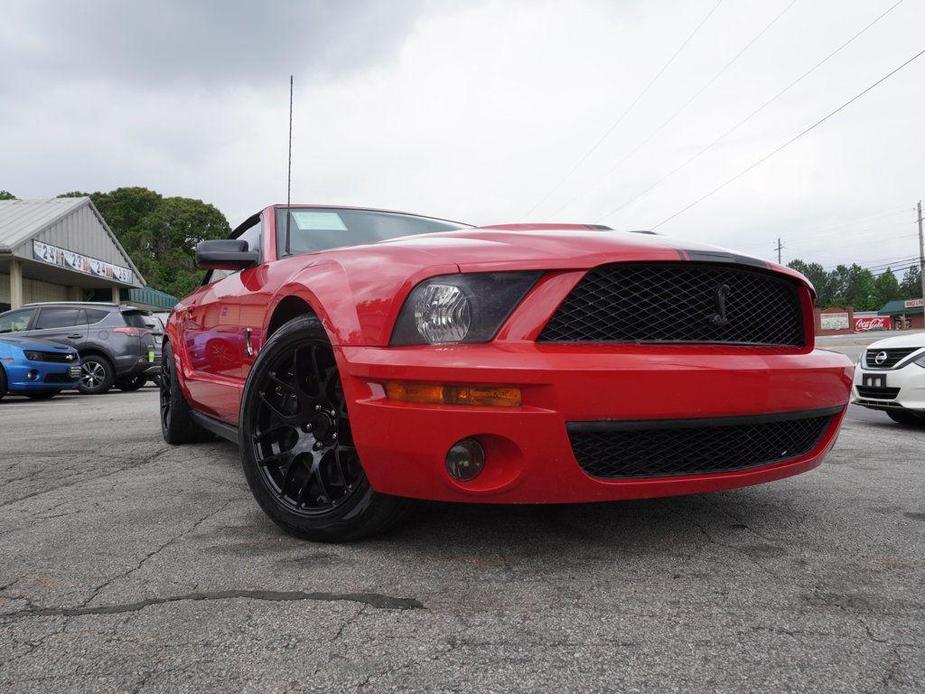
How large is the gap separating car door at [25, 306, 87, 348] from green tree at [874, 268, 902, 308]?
126 m

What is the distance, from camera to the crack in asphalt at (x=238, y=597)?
5.47ft

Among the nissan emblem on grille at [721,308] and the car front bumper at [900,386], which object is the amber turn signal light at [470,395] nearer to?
the nissan emblem on grille at [721,308]

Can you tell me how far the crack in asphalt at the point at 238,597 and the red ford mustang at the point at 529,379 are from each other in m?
0.31

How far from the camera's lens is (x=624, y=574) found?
73.8 inches

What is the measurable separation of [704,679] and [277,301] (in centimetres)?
188

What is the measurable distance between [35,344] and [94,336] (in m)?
1.29

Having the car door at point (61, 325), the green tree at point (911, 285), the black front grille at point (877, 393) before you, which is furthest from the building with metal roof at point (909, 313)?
the car door at point (61, 325)

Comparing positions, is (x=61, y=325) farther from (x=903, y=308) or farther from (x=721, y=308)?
(x=903, y=308)

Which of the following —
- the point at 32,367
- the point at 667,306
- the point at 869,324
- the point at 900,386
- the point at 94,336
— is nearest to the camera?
the point at 667,306

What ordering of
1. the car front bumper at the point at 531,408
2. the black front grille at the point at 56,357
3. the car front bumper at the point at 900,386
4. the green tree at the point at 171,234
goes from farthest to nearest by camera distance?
the green tree at the point at 171,234 < the black front grille at the point at 56,357 < the car front bumper at the point at 900,386 < the car front bumper at the point at 531,408

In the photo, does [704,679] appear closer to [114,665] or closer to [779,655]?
[779,655]

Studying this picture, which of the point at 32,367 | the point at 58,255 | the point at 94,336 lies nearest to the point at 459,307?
the point at 32,367

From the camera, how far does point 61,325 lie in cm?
1083

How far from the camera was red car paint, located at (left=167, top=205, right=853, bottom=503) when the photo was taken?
180cm
